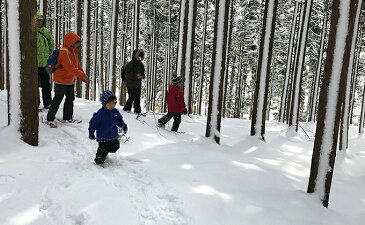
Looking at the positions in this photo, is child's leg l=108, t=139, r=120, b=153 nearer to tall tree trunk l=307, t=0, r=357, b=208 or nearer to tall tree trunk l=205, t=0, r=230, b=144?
tall tree trunk l=307, t=0, r=357, b=208

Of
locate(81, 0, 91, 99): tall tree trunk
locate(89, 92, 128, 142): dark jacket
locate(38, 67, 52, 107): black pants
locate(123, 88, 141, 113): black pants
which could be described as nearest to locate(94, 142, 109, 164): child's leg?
locate(89, 92, 128, 142): dark jacket

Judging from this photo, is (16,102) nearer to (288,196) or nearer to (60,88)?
(60,88)

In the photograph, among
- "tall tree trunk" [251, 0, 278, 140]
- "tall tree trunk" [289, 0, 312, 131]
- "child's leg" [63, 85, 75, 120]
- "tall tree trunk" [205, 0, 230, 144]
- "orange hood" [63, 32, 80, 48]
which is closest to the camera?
"orange hood" [63, 32, 80, 48]

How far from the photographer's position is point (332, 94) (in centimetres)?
479

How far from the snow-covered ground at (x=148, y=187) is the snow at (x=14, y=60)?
35 cm

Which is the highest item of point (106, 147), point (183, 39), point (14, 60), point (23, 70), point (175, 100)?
point (183, 39)

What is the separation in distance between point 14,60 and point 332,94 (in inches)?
209

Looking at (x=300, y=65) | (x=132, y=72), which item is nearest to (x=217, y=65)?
(x=132, y=72)

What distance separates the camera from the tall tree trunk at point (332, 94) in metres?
4.68

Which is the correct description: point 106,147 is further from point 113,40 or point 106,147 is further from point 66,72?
point 113,40

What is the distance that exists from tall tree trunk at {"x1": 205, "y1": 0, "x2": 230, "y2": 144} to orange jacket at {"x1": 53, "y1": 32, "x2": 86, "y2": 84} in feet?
10.8

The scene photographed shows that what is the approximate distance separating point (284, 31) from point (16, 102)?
24.6 meters

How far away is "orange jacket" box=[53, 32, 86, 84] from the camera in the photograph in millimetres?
6219

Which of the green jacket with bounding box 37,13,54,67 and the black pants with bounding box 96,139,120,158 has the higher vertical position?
the green jacket with bounding box 37,13,54,67
